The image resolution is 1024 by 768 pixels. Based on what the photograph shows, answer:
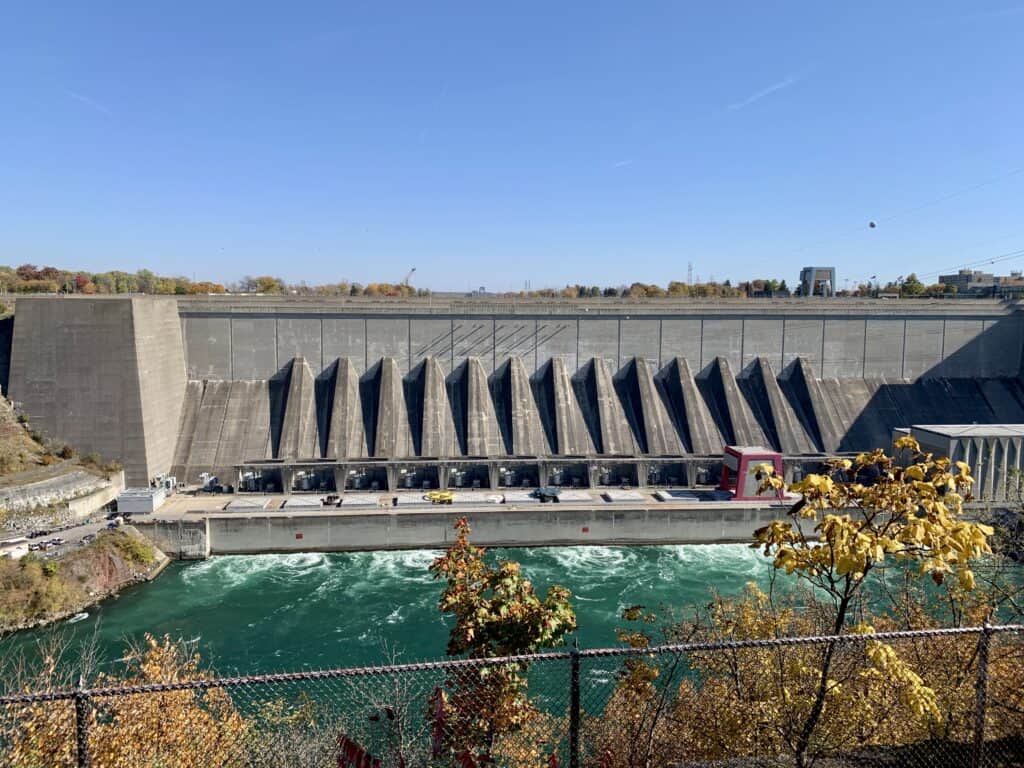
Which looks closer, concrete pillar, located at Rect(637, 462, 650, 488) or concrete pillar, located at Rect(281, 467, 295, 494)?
concrete pillar, located at Rect(281, 467, 295, 494)

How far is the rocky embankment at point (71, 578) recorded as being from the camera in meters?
20.7

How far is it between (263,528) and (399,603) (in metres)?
8.54

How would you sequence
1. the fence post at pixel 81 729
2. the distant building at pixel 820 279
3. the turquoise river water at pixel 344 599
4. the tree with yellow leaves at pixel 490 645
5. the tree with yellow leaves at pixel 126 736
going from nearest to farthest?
the fence post at pixel 81 729, the tree with yellow leaves at pixel 490 645, the tree with yellow leaves at pixel 126 736, the turquoise river water at pixel 344 599, the distant building at pixel 820 279

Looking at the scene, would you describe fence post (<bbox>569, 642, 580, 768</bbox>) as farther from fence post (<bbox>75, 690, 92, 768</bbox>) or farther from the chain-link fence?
fence post (<bbox>75, 690, 92, 768</bbox>)

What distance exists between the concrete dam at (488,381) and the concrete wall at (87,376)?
0.08 m

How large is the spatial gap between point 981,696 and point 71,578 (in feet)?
84.8

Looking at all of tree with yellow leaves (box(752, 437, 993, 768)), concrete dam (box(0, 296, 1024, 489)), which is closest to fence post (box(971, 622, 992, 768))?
tree with yellow leaves (box(752, 437, 993, 768))

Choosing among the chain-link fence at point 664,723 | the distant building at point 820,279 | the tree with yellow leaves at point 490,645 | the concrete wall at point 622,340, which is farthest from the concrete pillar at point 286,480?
the distant building at point 820,279

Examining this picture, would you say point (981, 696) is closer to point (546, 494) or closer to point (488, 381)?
point (546, 494)

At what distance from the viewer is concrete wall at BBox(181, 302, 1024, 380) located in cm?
3844

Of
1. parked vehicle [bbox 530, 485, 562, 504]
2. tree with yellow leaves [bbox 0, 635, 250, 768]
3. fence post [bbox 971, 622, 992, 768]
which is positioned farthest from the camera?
parked vehicle [bbox 530, 485, 562, 504]

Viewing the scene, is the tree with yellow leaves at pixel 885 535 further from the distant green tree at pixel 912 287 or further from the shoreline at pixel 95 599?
the distant green tree at pixel 912 287

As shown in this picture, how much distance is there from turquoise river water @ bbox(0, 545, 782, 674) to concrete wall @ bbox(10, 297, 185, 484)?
808cm

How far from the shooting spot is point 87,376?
30734mm
